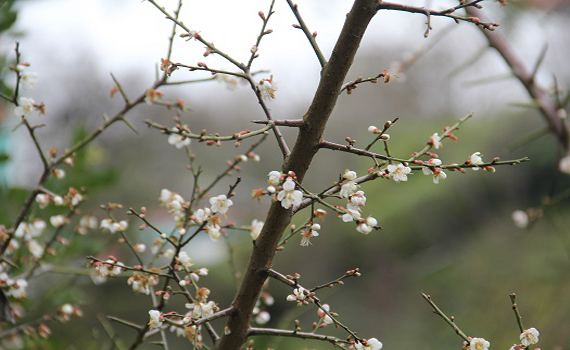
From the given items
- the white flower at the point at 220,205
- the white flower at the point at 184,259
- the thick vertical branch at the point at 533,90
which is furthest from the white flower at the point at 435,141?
the thick vertical branch at the point at 533,90

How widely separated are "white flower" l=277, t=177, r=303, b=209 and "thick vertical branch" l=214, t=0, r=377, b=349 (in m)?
0.07

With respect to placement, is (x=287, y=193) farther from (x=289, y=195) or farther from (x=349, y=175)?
(x=349, y=175)

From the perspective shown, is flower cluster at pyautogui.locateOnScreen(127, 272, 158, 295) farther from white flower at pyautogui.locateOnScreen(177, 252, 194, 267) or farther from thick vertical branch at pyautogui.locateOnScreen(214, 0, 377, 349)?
thick vertical branch at pyautogui.locateOnScreen(214, 0, 377, 349)

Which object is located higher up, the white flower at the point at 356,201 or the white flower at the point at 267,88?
the white flower at the point at 267,88

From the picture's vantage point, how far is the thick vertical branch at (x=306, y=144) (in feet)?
2.75

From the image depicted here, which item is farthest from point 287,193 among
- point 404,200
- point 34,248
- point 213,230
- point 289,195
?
point 404,200

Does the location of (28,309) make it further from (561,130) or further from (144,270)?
(561,130)

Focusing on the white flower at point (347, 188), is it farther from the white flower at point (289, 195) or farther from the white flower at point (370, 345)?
the white flower at point (370, 345)

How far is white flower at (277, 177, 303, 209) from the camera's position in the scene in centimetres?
79

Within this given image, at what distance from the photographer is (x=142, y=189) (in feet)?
22.0

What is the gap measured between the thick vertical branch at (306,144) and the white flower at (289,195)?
0.23ft

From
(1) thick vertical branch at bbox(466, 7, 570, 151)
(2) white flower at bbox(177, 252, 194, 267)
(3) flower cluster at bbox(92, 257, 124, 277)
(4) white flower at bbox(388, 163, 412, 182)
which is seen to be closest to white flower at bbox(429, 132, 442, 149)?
(4) white flower at bbox(388, 163, 412, 182)

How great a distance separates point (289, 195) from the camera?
2.65 ft

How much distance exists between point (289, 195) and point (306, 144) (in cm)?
10
